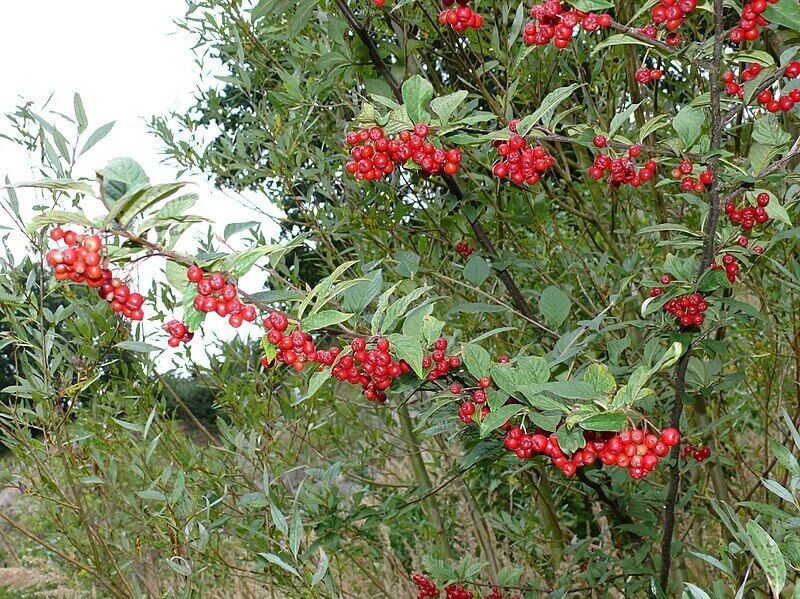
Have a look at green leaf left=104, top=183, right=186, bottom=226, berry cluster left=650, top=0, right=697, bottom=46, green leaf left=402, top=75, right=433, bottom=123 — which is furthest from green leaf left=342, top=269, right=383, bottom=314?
berry cluster left=650, top=0, right=697, bottom=46

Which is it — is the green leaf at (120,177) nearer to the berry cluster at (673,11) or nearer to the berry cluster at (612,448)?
the berry cluster at (612,448)

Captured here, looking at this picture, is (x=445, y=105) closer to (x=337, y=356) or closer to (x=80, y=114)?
(x=337, y=356)

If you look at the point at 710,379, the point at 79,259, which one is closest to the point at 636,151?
the point at 710,379

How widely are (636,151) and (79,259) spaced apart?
0.89 m

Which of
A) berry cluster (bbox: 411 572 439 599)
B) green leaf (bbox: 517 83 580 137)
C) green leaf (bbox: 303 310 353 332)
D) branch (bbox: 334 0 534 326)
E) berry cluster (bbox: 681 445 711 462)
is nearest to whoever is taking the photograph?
green leaf (bbox: 303 310 353 332)

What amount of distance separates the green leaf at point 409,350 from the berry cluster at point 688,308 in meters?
0.55

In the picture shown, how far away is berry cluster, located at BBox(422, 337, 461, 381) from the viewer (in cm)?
118

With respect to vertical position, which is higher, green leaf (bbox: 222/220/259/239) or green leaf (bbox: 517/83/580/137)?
green leaf (bbox: 222/220/259/239)

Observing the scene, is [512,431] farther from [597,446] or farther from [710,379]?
[710,379]

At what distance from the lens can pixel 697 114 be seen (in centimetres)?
112

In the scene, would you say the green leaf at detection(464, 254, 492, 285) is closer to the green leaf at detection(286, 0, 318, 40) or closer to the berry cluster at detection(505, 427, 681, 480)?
the berry cluster at detection(505, 427, 681, 480)

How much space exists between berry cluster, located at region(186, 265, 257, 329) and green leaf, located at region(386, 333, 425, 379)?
20cm

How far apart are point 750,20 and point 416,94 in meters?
0.51

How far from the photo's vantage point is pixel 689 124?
113 centimetres
